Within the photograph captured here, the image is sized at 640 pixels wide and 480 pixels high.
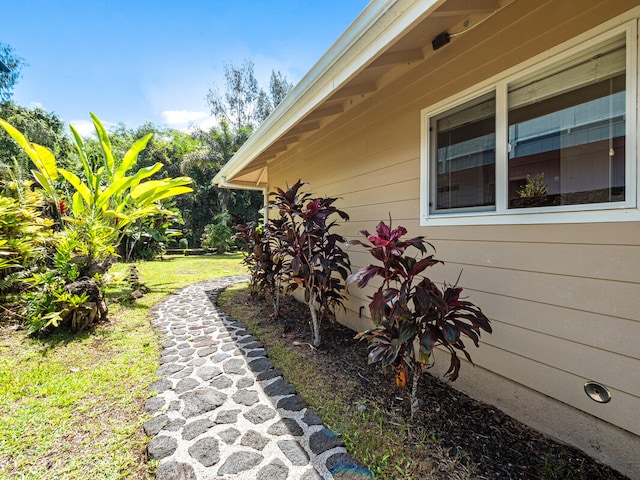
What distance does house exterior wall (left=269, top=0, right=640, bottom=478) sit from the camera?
1629mm

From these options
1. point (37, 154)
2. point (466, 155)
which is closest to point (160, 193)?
point (37, 154)

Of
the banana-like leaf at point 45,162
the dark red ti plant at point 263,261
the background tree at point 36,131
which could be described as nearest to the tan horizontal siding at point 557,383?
the dark red ti plant at point 263,261

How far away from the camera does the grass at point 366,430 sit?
5.70ft

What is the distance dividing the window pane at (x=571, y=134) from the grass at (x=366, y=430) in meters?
1.79

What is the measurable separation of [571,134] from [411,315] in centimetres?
159

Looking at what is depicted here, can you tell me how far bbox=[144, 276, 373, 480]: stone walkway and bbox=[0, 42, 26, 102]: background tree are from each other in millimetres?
21268

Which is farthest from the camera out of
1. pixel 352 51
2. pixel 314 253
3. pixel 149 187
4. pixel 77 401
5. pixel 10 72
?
pixel 10 72

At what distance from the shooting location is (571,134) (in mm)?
1875

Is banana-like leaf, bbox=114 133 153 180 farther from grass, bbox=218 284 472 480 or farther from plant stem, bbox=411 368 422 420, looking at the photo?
plant stem, bbox=411 368 422 420

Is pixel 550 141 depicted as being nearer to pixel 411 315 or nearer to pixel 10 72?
pixel 411 315

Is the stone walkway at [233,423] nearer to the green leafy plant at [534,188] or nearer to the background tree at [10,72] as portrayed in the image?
the green leafy plant at [534,188]

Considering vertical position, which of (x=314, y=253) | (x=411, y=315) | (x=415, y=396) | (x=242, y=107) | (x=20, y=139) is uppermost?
(x=242, y=107)

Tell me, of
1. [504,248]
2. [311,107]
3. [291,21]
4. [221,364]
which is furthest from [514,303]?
[291,21]

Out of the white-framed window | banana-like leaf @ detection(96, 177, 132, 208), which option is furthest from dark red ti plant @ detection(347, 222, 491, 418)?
banana-like leaf @ detection(96, 177, 132, 208)
